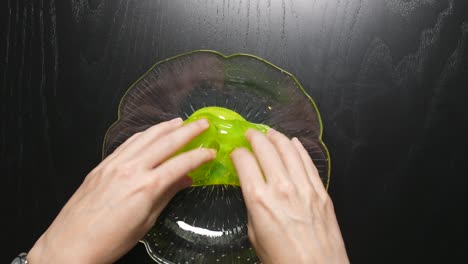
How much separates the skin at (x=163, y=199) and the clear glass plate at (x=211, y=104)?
0.12 meters

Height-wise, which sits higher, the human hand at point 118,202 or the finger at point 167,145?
the finger at point 167,145

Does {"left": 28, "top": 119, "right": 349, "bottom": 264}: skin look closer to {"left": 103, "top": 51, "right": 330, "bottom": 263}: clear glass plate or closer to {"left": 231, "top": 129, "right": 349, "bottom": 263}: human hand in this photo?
{"left": 231, "top": 129, "right": 349, "bottom": 263}: human hand

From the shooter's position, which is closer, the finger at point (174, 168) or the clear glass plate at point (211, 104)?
the finger at point (174, 168)

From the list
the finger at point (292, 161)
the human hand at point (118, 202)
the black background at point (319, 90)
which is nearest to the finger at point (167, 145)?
the human hand at point (118, 202)

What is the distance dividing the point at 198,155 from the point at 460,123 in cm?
50

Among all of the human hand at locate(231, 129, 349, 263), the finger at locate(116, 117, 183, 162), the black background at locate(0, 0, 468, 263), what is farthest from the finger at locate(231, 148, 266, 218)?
the black background at locate(0, 0, 468, 263)

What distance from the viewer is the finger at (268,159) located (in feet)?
1.73

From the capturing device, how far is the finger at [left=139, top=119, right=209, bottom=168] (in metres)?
0.54

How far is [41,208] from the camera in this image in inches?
28.4

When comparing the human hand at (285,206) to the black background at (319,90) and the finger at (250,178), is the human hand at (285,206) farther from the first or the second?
the black background at (319,90)

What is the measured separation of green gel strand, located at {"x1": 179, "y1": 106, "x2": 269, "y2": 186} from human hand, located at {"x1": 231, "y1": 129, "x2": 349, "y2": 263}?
0.25 ft

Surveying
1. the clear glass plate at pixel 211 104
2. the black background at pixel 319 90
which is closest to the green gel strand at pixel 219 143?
the clear glass plate at pixel 211 104

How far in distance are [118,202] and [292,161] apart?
225 mm

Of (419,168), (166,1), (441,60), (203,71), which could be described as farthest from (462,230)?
(166,1)
